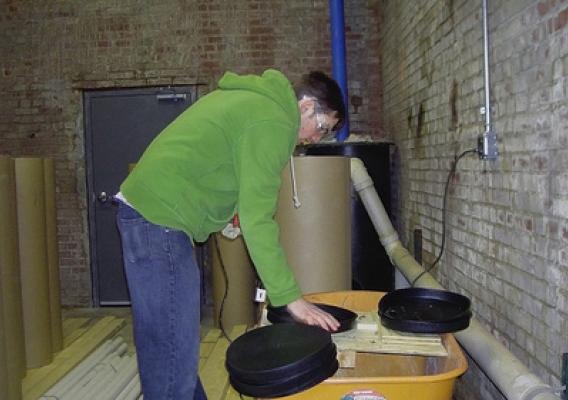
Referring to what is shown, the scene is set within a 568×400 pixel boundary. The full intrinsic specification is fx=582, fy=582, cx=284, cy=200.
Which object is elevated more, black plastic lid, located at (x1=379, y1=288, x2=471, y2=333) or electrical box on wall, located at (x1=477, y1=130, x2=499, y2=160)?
electrical box on wall, located at (x1=477, y1=130, x2=499, y2=160)

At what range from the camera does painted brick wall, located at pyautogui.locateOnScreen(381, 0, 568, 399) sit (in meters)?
1.76

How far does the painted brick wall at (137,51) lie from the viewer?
5.02m

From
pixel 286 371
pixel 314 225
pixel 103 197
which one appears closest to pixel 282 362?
pixel 286 371

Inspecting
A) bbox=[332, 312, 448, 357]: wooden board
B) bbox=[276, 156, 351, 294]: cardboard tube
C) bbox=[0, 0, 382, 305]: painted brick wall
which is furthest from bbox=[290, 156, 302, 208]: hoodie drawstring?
bbox=[0, 0, 382, 305]: painted brick wall

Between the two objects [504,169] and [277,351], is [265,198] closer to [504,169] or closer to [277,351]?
[277,351]

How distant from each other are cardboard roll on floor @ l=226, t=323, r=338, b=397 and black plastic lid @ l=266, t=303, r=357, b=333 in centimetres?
16

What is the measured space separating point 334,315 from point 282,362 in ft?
1.55

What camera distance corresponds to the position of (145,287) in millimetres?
1791

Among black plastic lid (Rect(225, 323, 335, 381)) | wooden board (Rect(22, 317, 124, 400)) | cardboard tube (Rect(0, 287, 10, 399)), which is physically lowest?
wooden board (Rect(22, 317, 124, 400))

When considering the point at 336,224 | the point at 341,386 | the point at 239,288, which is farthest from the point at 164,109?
the point at 341,386

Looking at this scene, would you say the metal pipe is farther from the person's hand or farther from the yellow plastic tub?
the person's hand

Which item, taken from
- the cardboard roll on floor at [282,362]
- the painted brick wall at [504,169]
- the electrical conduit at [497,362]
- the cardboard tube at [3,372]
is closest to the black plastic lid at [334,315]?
the cardboard roll on floor at [282,362]

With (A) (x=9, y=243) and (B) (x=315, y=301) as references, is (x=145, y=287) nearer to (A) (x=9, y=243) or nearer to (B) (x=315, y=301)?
(B) (x=315, y=301)

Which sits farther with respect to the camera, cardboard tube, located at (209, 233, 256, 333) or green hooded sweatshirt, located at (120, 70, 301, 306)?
cardboard tube, located at (209, 233, 256, 333)
